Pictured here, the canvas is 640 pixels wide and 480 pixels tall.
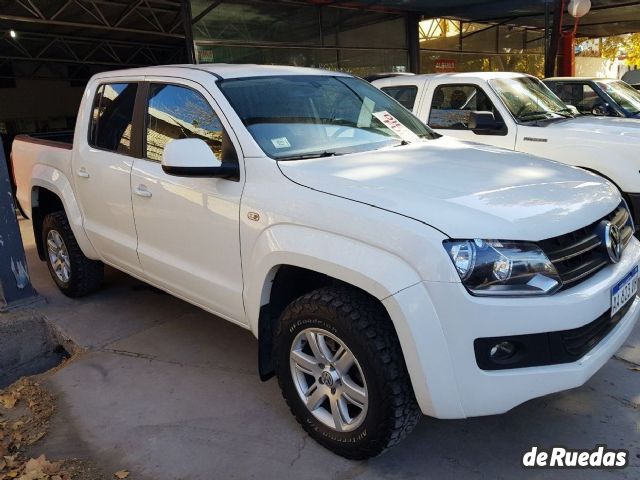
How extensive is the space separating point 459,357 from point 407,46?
532 inches

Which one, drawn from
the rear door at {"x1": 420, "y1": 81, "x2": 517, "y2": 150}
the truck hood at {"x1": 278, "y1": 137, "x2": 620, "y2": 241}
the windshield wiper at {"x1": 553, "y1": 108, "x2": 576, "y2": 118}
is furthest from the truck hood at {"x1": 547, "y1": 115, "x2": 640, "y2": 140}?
the truck hood at {"x1": 278, "y1": 137, "x2": 620, "y2": 241}

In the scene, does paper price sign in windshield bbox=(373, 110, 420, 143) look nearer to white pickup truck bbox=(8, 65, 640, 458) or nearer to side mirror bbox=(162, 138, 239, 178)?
white pickup truck bbox=(8, 65, 640, 458)

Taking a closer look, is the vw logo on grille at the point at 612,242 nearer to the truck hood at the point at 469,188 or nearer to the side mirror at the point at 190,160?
the truck hood at the point at 469,188

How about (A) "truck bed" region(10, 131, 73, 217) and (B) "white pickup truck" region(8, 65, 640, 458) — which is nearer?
(B) "white pickup truck" region(8, 65, 640, 458)

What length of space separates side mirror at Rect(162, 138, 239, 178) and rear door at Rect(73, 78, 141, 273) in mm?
997

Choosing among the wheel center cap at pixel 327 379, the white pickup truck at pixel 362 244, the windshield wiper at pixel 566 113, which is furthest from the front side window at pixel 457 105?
the wheel center cap at pixel 327 379

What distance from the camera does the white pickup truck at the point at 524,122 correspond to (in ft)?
17.9

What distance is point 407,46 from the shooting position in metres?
14.5

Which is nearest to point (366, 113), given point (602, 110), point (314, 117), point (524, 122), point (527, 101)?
point (314, 117)

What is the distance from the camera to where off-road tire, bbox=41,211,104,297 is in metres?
4.78

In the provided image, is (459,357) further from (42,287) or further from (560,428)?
(42,287)

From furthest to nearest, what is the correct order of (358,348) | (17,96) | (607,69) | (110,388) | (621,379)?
(607,69)
(17,96)
(110,388)
(621,379)
(358,348)

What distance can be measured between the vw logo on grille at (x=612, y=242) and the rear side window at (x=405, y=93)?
433 centimetres

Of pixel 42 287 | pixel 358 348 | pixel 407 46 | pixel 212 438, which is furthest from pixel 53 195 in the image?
pixel 407 46
